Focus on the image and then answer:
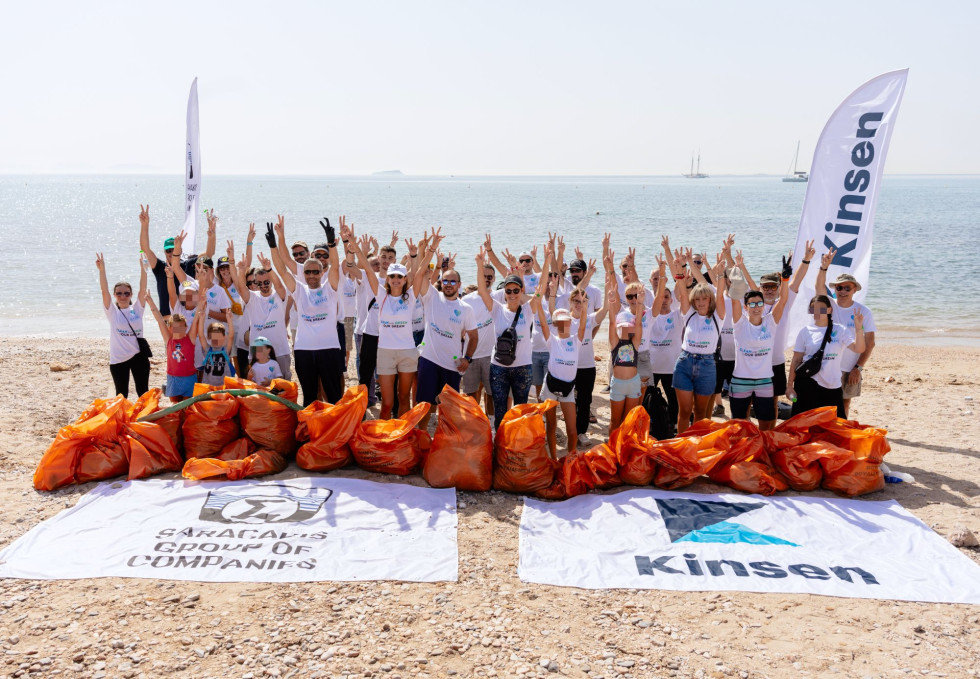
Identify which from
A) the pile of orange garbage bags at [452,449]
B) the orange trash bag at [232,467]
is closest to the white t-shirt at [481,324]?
the pile of orange garbage bags at [452,449]

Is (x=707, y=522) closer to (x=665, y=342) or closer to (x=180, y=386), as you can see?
(x=665, y=342)

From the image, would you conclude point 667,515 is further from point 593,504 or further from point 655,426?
point 655,426

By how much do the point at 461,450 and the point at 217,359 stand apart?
7.89ft

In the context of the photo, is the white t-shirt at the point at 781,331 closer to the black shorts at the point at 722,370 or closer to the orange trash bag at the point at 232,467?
the black shorts at the point at 722,370

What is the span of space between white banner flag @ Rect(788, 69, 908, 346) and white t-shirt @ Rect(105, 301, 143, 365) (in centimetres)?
600

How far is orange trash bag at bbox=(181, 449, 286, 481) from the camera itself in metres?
4.96

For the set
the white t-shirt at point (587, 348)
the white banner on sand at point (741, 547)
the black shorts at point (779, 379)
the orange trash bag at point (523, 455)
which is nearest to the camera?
the white banner on sand at point (741, 547)

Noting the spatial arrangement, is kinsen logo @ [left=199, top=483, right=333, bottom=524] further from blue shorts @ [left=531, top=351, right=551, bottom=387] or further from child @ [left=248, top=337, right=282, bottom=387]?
blue shorts @ [left=531, top=351, right=551, bottom=387]

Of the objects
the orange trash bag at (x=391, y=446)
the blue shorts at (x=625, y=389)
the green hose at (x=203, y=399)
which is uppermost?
the blue shorts at (x=625, y=389)

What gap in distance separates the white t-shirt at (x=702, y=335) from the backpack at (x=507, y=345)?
145 cm

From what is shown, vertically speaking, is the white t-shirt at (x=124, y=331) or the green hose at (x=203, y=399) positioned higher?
the white t-shirt at (x=124, y=331)

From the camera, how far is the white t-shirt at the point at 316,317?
592 centimetres

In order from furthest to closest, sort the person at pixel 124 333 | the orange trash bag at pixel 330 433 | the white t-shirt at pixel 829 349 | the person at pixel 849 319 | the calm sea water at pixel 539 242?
the calm sea water at pixel 539 242 → the person at pixel 124 333 → the person at pixel 849 319 → the white t-shirt at pixel 829 349 → the orange trash bag at pixel 330 433

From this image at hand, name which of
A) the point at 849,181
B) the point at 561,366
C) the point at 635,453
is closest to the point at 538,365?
the point at 561,366
